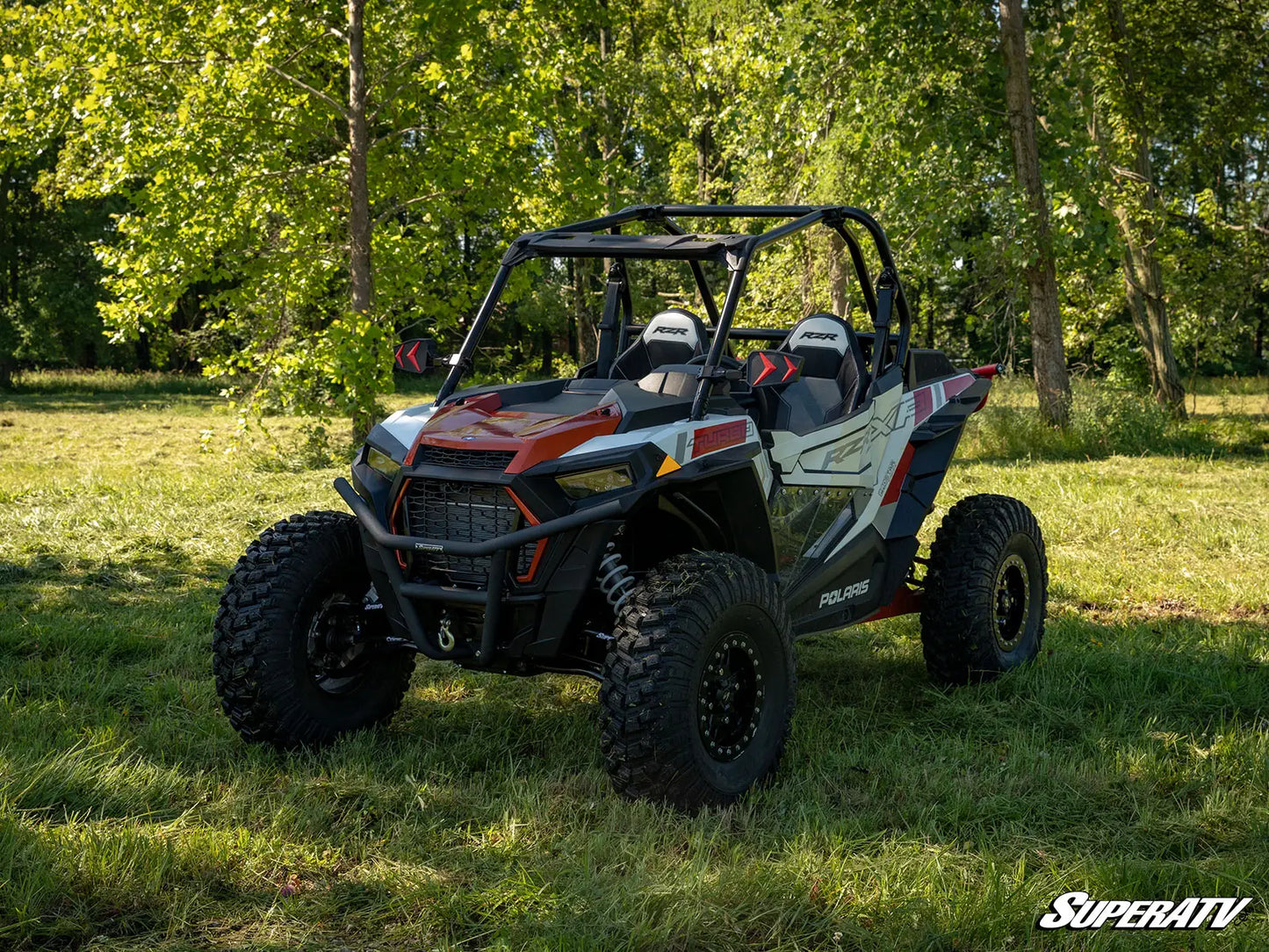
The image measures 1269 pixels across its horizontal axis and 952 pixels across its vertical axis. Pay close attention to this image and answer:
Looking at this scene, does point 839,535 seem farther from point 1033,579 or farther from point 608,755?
point 608,755

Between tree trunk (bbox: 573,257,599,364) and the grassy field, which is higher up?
tree trunk (bbox: 573,257,599,364)

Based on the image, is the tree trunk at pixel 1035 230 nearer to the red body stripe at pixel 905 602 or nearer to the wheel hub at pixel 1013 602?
the wheel hub at pixel 1013 602

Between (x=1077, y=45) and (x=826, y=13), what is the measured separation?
5.53 m

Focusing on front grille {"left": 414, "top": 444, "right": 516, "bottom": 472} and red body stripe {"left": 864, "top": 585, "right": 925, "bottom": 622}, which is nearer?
front grille {"left": 414, "top": 444, "right": 516, "bottom": 472}

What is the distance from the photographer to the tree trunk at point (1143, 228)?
1770 cm

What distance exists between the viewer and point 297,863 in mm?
3688

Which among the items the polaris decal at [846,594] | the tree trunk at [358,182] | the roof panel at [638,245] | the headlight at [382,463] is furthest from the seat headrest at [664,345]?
the tree trunk at [358,182]

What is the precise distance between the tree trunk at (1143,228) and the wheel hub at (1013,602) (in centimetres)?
1232

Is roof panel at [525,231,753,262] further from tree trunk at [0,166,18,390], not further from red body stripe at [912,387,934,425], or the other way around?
tree trunk at [0,166,18,390]

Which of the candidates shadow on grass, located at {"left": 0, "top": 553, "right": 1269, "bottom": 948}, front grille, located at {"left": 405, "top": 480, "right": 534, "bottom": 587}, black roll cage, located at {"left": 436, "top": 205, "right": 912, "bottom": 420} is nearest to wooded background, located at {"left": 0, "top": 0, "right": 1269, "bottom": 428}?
black roll cage, located at {"left": 436, "top": 205, "right": 912, "bottom": 420}

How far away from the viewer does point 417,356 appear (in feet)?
16.5

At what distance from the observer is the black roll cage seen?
4.61 m

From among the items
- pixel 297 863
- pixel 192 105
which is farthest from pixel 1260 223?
pixel 297 863

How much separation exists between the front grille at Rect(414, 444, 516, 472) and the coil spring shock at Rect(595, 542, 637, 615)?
48 centimetres
